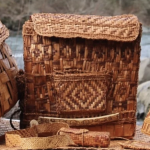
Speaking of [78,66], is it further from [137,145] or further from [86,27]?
[137,145]

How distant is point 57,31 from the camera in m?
1.32

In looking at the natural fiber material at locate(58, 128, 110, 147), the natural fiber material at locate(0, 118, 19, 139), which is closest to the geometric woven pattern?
the natural fiber material at locate(58, 128, 110, 147)

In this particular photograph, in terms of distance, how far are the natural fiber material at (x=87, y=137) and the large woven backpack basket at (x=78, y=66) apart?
0.40 ft

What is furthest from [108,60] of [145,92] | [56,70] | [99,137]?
[145,92]

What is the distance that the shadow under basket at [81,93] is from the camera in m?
1.35

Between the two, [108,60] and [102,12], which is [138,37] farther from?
[102,12]

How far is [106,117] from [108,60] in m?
0.18

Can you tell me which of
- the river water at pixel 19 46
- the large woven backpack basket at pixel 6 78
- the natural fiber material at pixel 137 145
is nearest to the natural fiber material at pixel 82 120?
the large woven backpack basket at pixel 6 78

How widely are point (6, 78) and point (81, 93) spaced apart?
23 centimetres

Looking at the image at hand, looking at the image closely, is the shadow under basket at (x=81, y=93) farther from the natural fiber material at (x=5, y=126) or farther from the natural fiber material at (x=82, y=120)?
the natural fiber material at (x=5, y=126)

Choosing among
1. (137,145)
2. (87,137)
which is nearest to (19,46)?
(87,137)

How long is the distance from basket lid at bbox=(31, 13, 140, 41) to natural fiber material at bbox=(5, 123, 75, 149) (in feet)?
0.89

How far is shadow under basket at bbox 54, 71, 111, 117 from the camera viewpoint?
1351 millimetres

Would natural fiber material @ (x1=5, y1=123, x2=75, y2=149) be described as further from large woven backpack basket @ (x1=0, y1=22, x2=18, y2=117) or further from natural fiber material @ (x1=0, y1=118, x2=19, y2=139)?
natural fiber material @ (x1=0, y1=118, x2=19, y2=139)
